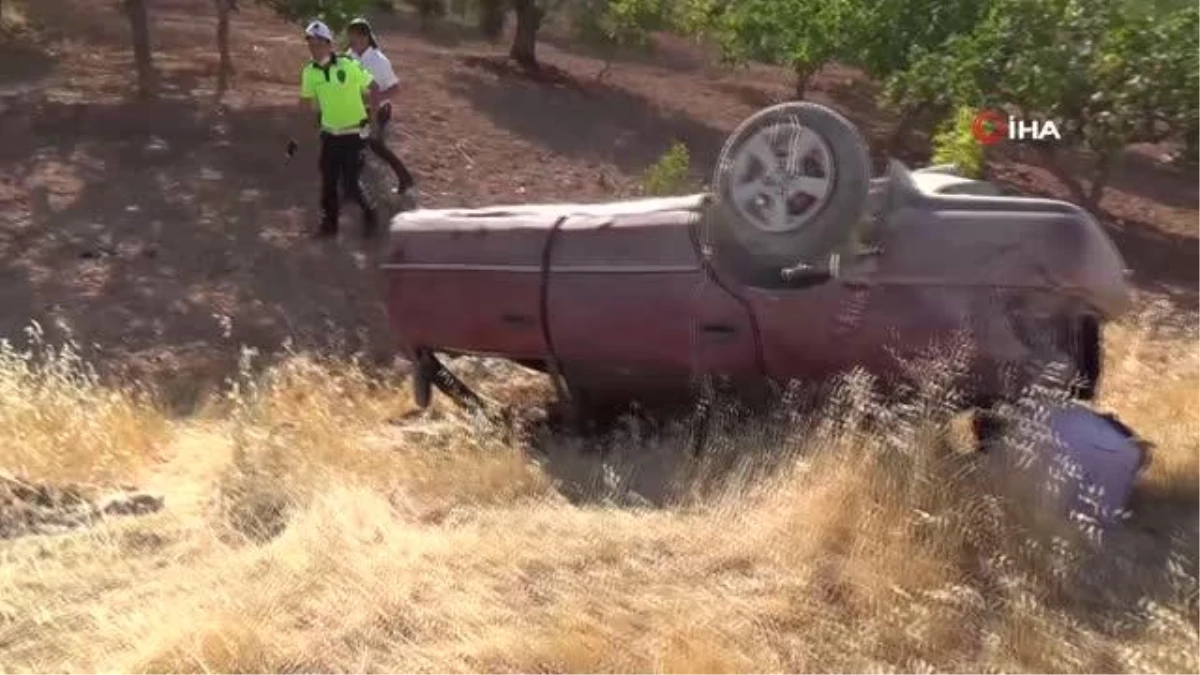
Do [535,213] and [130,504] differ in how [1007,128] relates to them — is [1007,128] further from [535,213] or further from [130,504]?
[130,504]

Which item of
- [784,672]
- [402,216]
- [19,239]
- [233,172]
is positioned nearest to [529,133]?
[233,172]

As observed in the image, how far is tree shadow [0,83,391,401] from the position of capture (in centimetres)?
990

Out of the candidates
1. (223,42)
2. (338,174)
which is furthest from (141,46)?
(338,174)

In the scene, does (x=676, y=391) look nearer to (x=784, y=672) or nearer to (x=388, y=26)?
(x=784, y=672)

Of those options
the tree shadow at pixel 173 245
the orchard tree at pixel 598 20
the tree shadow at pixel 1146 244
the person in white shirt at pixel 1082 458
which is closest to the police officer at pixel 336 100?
the tree shadow at pixel 173 245

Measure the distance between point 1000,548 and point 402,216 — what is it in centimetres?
338

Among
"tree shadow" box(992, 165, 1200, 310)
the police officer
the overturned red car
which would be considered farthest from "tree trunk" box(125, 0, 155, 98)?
"tree shadow" box(992, 165, 1200, 310)

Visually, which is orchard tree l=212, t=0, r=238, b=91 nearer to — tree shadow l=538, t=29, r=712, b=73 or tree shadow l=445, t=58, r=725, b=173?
tree shadow l=445, t=58, r=725, b=173

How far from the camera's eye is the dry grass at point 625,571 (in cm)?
452

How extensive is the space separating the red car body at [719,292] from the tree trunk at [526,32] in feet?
35.1

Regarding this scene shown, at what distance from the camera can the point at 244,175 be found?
1220 cm

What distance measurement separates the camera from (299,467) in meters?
6.27

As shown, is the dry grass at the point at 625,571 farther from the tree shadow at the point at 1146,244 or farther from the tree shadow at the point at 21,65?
the tree shadow at the point at 21,65

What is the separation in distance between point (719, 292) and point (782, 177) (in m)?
0.51
